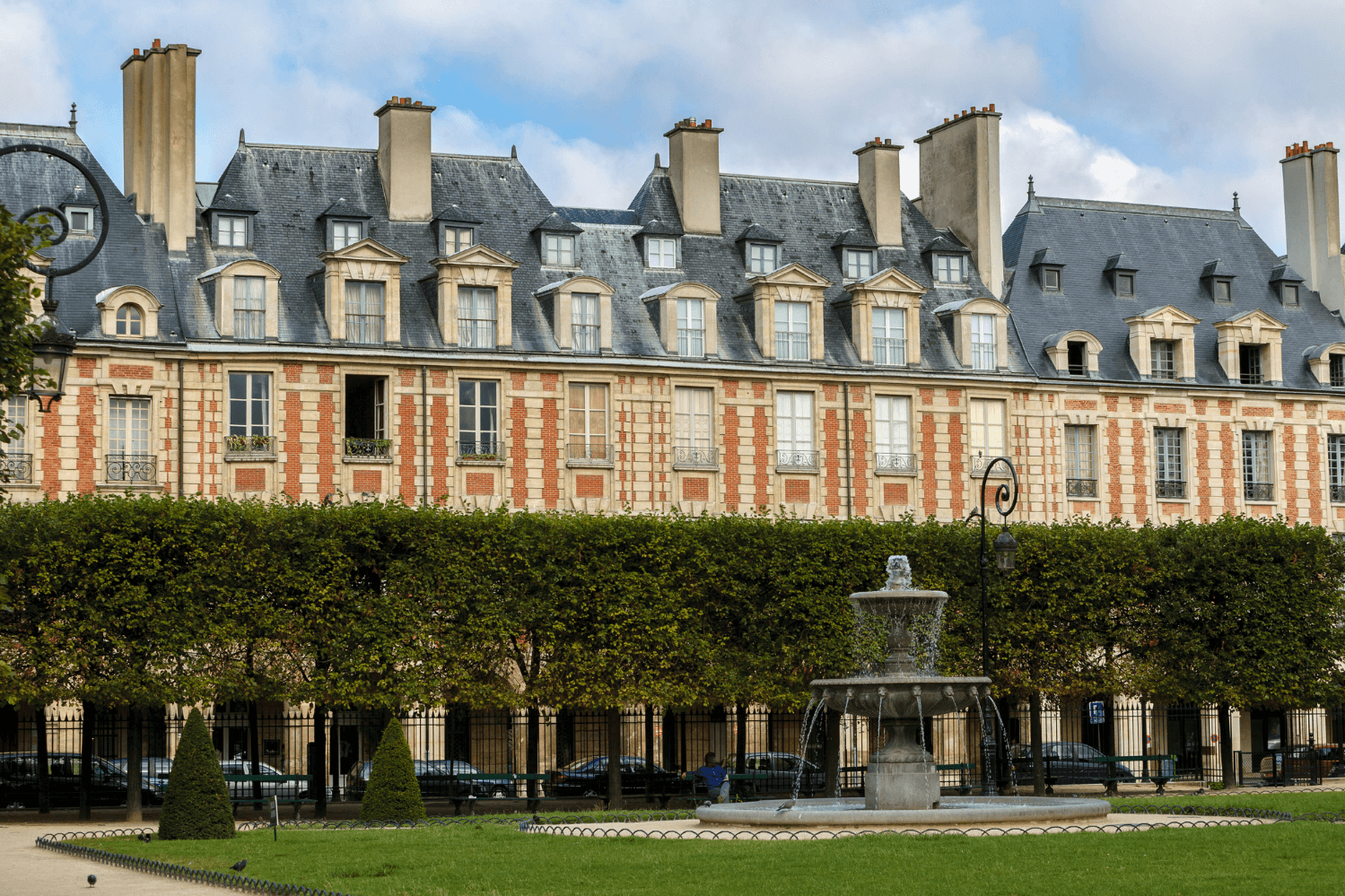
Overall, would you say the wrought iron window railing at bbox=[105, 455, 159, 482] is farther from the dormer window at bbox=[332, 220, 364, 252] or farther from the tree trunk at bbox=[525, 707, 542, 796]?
the tree trunk at bbox=[525, 707, 542, 796]

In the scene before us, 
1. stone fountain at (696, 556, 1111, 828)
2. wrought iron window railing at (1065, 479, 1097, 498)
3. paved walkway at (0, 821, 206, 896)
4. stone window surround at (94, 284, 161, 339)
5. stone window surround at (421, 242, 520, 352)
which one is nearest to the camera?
paved walkway at (0, 821, 206, 896)

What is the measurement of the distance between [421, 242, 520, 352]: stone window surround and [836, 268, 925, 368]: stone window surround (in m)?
7.48

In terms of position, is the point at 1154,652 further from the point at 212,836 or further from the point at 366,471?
the point at 212,836

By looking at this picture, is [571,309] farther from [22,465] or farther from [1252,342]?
[1252,342]

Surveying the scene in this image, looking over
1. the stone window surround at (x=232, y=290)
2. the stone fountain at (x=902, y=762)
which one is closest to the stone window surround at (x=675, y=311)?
the stone window surround at (x=232, y=290)

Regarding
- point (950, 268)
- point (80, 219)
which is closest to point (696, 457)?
point (950, 268)

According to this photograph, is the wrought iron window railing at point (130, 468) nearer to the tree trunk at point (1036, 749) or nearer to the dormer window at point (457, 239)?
the dormer window at point (457, 239)

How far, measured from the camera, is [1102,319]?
43.2m

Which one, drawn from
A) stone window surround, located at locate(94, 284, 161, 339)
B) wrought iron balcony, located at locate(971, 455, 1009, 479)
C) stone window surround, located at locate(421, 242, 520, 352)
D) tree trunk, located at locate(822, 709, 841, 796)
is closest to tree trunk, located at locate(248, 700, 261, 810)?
stone window surround, located at locate(94, 284, 161, 339)

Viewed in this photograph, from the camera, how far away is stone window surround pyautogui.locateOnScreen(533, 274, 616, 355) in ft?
124

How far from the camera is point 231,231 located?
37.5 meters

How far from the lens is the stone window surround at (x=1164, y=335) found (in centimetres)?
4206

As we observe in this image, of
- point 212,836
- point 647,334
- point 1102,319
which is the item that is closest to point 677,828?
point 212,836

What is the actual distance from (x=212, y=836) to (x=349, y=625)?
7.24 m
